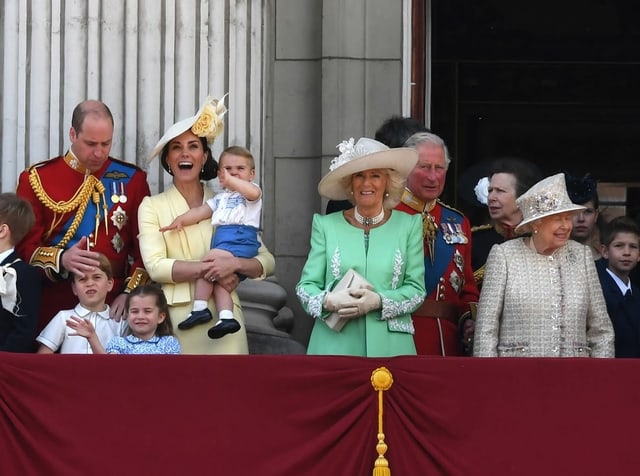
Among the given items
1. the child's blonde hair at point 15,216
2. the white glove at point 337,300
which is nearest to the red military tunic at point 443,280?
the white glove at point 337,300

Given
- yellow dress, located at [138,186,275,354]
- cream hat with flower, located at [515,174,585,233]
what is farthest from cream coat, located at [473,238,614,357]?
yellow dress, located at [138,186,275,354]

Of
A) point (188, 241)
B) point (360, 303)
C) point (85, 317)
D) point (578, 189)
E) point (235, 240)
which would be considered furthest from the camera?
point (578, 189)

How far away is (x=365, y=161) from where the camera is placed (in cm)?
848

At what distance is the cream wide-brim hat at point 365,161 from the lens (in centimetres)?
847

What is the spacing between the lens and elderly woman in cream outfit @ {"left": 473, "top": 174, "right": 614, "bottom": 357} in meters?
8.33

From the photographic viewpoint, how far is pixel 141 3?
9.98 meters

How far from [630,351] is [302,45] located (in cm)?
274

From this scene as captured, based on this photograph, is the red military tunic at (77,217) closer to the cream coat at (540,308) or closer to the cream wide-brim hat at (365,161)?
the cream wide-brim hat at (365,161)

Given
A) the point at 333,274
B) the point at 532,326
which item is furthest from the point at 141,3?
the point at 532,326

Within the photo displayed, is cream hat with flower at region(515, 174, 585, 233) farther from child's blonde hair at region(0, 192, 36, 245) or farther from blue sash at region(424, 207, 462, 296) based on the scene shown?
child's blonde hair at region(0, 192, 36, 245)

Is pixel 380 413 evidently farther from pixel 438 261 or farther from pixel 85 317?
pixel 85 317

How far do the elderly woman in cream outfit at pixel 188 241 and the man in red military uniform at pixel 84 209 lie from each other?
21 centimetres

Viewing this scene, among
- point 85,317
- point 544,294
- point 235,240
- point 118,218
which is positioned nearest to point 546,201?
point 544,294

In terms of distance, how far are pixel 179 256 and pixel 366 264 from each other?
0.91 meters
